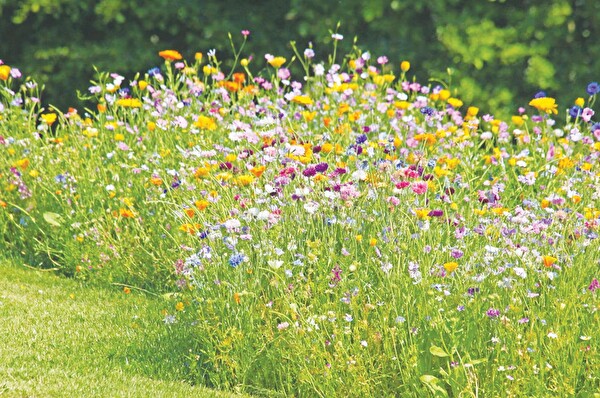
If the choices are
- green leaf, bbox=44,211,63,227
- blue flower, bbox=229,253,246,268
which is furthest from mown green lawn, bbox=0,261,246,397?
blue flower, bbox=229,253,246,268

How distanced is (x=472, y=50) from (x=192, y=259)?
14.5 ft

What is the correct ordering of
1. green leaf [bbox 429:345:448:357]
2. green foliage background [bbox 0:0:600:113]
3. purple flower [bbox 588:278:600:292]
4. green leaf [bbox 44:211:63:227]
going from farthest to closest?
green foliage background [bbox 0:0:600:113]
green leaf [bbox 44:211:63:227]
purple flower [bbox 588:278:600:292]
green leaf [bbox 429:345:448:357]

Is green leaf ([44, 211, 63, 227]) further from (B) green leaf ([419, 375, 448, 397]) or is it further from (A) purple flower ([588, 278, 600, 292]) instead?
(A) purple flower ([588, 278, 600, 292])

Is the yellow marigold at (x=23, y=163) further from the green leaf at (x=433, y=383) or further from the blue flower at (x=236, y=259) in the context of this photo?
the green leaf at (x=433, y=383)

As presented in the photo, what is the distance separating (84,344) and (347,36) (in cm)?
450

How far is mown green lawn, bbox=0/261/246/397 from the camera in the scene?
13.1 feet

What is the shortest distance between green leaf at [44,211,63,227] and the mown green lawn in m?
0.36

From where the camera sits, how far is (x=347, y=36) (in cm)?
820

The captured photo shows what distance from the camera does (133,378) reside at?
13.5 feet

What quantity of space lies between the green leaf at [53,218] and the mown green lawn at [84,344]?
36cm

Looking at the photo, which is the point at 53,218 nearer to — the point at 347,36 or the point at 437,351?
the point at 437,351

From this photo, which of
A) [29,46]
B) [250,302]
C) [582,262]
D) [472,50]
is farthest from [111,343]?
[29,46]

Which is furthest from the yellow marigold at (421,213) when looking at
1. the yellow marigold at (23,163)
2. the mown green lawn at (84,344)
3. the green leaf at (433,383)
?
the yellow marigold at (23,163)

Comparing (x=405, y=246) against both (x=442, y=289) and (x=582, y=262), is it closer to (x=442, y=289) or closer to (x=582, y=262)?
(x=442, y=289)
